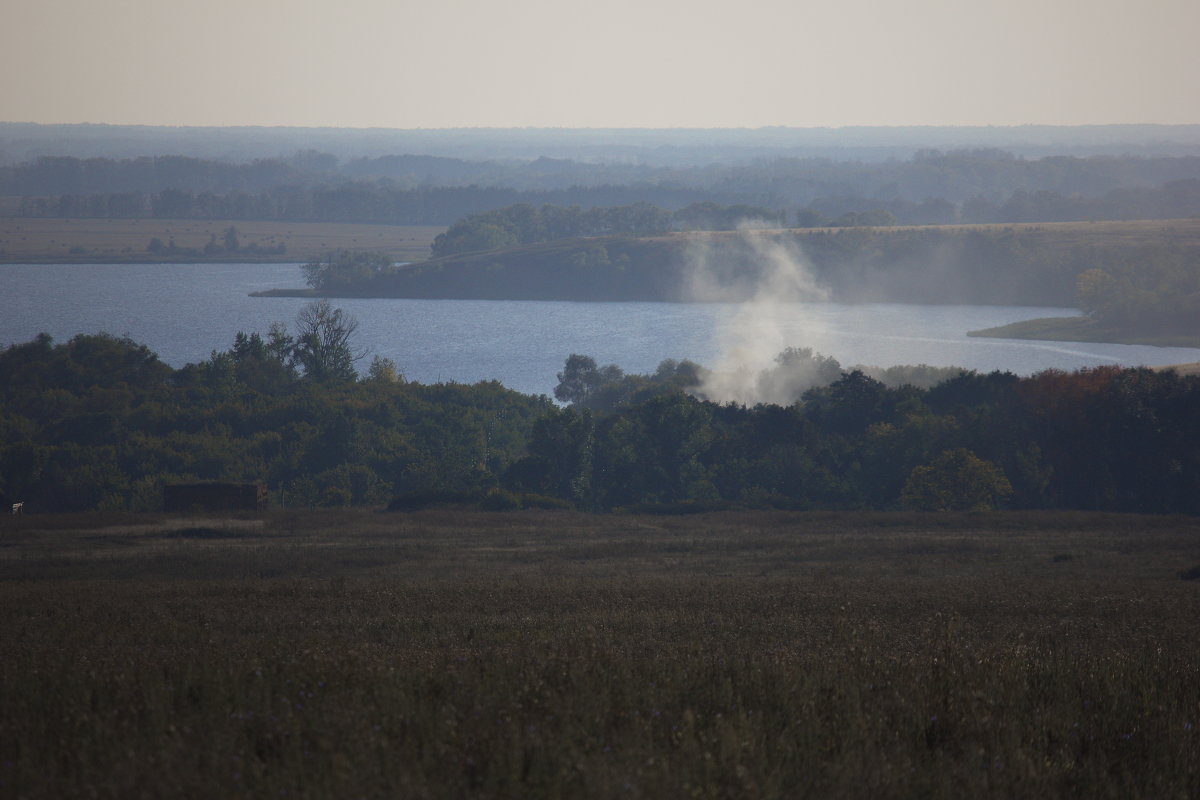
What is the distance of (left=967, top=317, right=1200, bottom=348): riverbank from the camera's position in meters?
134

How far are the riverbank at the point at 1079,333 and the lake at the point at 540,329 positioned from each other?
3.15 metres

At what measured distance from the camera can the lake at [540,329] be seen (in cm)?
12975

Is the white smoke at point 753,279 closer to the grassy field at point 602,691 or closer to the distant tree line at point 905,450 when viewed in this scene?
the distant tree line at point 905,450

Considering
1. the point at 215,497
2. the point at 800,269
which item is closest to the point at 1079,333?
the point at 800,269

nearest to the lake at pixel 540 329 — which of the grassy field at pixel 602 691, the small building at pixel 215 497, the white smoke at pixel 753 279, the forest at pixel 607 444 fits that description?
the white smoke at pixel 753 279

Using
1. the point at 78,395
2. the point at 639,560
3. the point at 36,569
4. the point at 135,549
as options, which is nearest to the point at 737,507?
the point at 639,560

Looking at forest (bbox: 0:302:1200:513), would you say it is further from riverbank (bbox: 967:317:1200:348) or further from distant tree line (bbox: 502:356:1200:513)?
riverbank (bbox: 967:317:1200:348)

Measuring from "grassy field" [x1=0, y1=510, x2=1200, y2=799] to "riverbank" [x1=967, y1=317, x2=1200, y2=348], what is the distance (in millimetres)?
128467

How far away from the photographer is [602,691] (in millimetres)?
7980

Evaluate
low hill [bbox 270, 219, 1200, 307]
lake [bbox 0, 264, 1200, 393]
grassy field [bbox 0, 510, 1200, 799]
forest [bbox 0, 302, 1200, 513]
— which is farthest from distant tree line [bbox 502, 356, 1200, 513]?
low hill [bbox 270, 219, 1200, 307]

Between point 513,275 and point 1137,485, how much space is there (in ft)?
499

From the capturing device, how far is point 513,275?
196 meters

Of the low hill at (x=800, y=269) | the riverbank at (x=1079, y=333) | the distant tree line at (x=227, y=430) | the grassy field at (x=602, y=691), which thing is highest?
the low hill at (x=800, y=269)

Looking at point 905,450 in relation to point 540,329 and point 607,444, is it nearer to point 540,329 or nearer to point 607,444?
point 607,444
